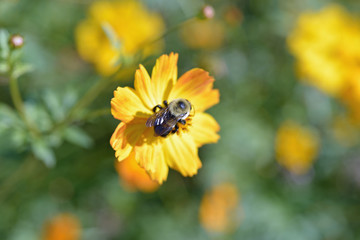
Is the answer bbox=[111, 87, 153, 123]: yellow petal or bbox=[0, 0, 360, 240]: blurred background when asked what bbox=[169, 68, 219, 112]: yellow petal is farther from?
bbox=[0, 0, 360, 240]: blurred background

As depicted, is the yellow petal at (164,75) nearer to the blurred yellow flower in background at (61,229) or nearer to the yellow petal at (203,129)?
the yellow petal at (203,129)

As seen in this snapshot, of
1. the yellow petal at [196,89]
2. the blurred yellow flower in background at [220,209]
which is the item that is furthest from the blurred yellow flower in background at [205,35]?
the yellow petal at [196,89]

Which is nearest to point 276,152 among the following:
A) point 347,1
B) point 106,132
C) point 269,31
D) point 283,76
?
point 283,76

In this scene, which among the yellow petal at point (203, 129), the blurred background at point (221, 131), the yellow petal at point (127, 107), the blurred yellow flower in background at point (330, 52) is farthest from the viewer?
the blurred yellow flower in background at point (330, 52)

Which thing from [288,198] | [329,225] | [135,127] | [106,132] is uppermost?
[135,127]

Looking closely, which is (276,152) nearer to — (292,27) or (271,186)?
(271,186)
